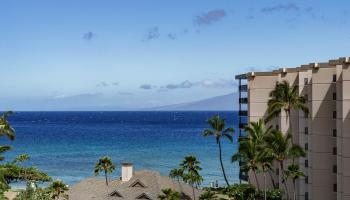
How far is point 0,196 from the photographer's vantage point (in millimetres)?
43000

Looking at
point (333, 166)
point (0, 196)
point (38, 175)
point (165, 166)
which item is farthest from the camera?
point (165, 166)

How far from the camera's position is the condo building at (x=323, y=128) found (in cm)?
5584

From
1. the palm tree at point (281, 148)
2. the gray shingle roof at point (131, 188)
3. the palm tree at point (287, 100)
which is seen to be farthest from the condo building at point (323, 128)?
the gray shingle roof at point (131, 188)

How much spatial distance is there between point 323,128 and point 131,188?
24921 mm

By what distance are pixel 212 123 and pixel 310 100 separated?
1860 centimetres

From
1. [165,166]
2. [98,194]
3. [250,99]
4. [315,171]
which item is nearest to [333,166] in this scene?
[315,171]

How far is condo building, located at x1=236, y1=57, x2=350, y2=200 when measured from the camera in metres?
55.8

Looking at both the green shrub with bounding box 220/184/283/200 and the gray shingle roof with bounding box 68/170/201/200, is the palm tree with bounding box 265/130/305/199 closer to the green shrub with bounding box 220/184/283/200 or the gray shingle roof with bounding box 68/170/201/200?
the gray shingle roof with bounding box 68/170/201/200

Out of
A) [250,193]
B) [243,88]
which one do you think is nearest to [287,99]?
[250,193]

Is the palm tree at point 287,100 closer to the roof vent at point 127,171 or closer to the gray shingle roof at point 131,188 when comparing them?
the gray shingle roof at point 131,188

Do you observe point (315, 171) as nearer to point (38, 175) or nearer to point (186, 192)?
point (186, 192)

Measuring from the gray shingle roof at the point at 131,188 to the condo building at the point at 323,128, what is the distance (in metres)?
15.4

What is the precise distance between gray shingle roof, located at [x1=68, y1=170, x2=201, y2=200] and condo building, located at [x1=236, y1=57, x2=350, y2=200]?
15.4 m

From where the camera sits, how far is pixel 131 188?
220 ft
